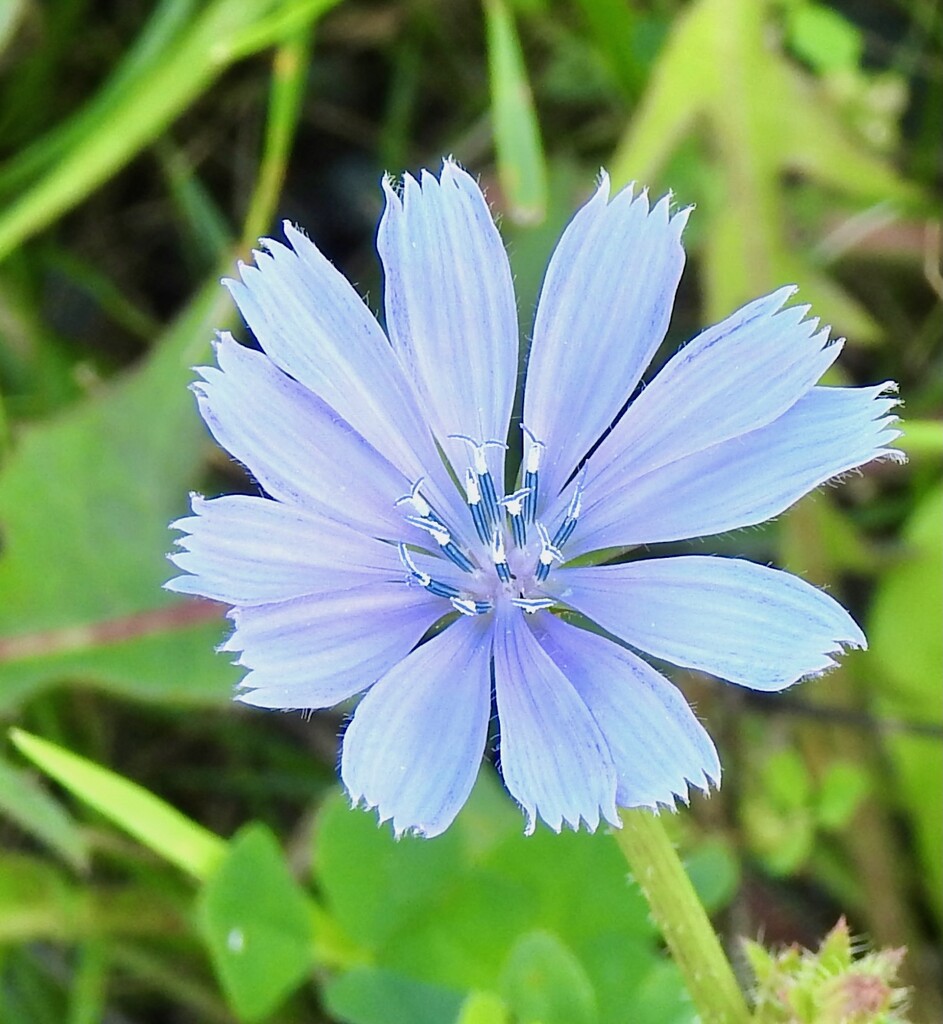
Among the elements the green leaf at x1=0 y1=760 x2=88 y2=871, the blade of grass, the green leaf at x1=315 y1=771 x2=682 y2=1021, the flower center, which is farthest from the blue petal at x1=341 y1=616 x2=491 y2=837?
the blade of grass

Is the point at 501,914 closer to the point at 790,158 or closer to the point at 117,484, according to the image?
the point at 117,484

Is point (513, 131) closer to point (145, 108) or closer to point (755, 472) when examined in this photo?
point (145, 108)

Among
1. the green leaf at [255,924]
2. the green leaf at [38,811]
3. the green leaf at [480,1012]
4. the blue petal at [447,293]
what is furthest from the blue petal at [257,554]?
the green leaf at [38,811]

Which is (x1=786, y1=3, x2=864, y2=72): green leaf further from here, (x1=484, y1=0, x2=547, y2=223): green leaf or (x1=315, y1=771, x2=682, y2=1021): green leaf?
(x1=315, y1=771, x2=682, y2=1021): green leaf

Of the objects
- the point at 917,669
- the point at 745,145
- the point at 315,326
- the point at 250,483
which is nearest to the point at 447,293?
the point at 315,326

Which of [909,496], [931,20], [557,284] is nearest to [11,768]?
[557,284]
